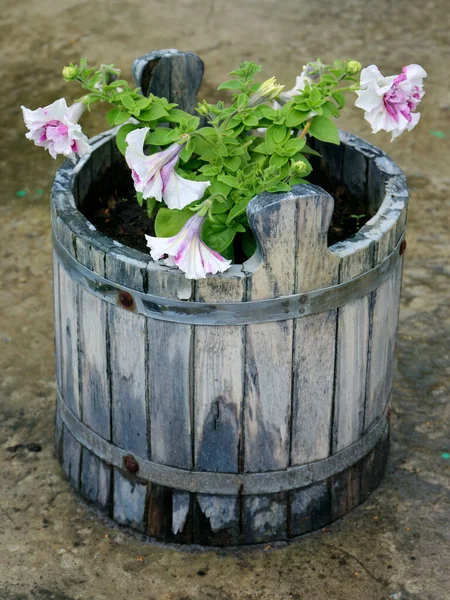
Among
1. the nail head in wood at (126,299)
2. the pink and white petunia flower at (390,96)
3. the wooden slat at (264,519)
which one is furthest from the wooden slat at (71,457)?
the pink and white petunia flower at (390,96)

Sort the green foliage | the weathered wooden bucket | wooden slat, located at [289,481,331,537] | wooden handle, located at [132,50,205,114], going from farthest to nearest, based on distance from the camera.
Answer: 1. wooden handle, located at [132,50,205,114]
2. wooden slat, located at [289,481,331,537]
3. the green foliage
4. the weathered wooden bucket

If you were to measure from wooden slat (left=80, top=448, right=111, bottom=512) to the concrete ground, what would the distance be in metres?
0.06

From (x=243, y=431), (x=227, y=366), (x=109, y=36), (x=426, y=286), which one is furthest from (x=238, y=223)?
(x=109, y=36)

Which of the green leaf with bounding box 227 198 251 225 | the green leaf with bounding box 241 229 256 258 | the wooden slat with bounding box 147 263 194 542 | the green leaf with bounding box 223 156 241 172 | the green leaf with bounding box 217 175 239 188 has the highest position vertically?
the green leaf with bounding box 223 156 241 172

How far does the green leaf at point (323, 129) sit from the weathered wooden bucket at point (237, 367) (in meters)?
0.24

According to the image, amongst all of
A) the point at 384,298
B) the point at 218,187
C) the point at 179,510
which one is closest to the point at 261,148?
the point at 218,187

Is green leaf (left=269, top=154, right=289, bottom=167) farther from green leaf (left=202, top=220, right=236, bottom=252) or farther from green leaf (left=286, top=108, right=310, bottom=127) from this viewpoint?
green leaf (left=202, top=220, right=236, bottom=252)

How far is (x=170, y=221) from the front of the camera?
2781mm

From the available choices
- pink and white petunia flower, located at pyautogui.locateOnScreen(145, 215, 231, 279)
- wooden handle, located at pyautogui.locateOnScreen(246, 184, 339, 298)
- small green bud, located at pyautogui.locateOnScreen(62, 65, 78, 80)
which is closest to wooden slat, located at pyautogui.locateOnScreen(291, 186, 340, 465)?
wooden handle, located at pyautogui.locateOnScreen(246, 184, 339, 298)

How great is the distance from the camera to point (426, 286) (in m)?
4.32

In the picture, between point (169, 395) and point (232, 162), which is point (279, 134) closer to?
point (232, 162)

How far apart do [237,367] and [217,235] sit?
0.34m

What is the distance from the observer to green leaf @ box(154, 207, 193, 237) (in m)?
2.77

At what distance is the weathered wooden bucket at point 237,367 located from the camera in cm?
264
